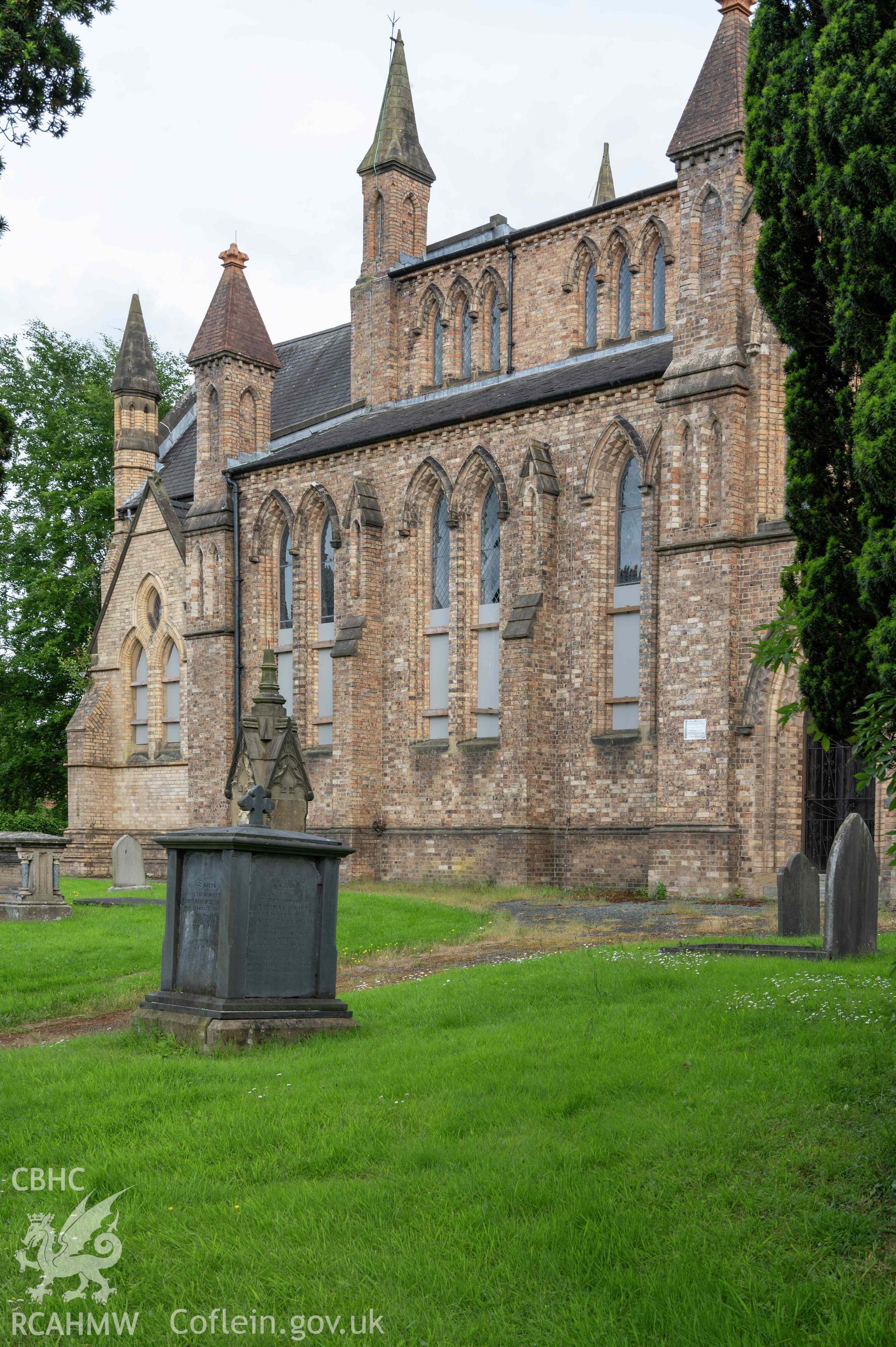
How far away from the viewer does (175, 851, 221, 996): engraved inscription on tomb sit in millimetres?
8703

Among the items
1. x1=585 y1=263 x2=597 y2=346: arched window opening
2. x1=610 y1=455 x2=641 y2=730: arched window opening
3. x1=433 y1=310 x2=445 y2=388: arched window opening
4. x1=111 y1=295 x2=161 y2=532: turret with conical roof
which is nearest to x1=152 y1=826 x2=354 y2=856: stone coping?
x1=610 y1=455 x2=641 y2=730: arched window opening

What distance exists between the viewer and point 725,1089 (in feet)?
20.5

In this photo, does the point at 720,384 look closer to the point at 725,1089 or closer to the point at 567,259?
the point at 567,259

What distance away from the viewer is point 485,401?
25.8m

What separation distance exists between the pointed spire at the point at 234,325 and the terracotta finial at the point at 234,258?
0.04ft

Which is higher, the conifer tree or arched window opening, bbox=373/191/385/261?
arched window opening, bbox=373/191/385/261

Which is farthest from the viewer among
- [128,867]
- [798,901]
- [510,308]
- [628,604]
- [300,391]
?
[300,391]

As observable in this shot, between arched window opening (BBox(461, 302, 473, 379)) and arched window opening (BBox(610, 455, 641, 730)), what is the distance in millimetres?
6563

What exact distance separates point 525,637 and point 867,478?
16.5 metres

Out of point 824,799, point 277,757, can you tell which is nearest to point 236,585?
point 277,757

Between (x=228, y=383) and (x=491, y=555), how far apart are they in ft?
30.4

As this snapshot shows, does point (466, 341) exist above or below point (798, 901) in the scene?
above

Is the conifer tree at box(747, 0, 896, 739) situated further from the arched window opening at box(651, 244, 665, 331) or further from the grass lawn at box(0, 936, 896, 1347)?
the arched window opening at box(651, 244, 665, 331)

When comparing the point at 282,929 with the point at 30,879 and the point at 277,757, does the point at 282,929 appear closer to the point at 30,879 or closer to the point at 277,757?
the point at 30,879
